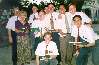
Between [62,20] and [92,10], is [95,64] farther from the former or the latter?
[92,10]

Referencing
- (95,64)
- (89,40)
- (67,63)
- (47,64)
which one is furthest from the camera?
(67,63)

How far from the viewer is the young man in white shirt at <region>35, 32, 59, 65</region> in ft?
20.4

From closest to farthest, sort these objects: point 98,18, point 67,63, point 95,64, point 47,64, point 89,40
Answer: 1. point 47,64
2. point 89,40
3. point 95,64
4. point 67,63
5. point 98,18

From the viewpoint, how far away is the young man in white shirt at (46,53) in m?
6.21

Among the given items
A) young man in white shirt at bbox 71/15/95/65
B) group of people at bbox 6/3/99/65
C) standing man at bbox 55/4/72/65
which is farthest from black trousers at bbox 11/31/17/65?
young man in white shirt at bbox 71/15/95/65

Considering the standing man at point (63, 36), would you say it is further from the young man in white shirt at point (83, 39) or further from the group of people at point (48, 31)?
the young man in white shirt at point (83, 39)

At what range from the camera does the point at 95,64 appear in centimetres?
735

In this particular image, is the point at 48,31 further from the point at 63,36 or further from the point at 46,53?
the point at 46,53

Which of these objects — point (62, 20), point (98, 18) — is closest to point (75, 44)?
point (62, 20)

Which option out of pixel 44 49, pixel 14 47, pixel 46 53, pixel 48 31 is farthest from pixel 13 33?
pixel 46 53

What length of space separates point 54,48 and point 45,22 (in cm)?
157

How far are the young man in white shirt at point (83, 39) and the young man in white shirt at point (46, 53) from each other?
25.5 inches

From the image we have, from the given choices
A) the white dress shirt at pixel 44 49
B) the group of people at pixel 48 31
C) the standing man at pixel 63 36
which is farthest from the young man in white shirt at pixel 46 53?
the standing man at pixel 63 36

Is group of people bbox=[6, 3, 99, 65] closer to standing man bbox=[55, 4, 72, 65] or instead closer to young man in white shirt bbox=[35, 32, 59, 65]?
standing man bbox=[55, 4, 72, 65]
